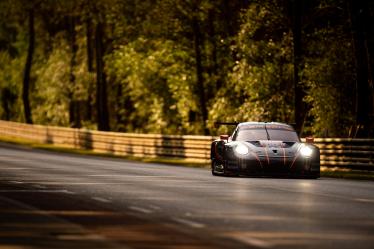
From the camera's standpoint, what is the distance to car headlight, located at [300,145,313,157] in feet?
92.2

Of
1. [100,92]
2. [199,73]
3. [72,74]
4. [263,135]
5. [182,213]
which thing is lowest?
[182,213]

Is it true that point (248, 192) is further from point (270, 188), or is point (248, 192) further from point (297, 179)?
point (297, 179)

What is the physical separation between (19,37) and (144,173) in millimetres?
62516

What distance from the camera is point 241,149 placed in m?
28.1

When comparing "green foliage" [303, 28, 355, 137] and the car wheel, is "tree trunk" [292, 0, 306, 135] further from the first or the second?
the car wheel

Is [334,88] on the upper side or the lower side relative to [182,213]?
upper

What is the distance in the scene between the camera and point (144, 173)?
100.0ft

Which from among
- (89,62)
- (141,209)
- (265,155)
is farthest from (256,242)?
(89,62)

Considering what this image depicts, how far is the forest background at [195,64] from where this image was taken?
42.4 m

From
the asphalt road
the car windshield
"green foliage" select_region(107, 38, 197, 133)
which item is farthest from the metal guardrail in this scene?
"green foliage" select_region(107, 38, 197, 133)

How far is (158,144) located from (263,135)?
18783mm

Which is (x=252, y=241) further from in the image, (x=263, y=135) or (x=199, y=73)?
(x=199, y=73)

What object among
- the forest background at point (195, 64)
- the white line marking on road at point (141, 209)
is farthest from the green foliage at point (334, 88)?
the white line marking on road at point (141, 209)

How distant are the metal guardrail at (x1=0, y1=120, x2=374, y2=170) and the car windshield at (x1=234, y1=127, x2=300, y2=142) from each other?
13.9 feet
